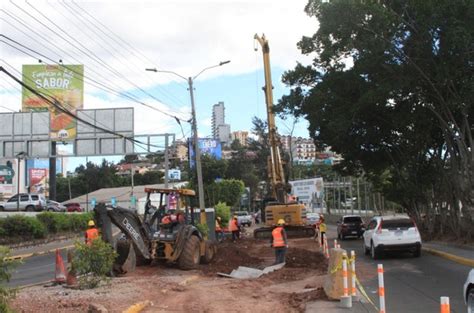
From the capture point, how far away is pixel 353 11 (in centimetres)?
2230

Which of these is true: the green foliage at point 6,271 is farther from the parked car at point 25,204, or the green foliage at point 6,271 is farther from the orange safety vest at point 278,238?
the parked car at point 25,204

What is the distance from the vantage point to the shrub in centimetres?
3244

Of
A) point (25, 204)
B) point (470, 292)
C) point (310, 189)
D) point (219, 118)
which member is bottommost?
point (470, 292)

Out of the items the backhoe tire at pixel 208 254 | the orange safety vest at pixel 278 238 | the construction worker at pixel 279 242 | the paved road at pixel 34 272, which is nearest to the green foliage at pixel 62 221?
the paved road at pixel 34 272

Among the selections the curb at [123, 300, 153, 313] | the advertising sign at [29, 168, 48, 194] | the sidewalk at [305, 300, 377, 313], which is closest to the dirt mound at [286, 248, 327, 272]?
the sidewalk at [305, 300, 377, 313]

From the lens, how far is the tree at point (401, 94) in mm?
21953

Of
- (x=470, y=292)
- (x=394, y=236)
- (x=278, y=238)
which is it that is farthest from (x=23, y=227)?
(x=470, y=292)

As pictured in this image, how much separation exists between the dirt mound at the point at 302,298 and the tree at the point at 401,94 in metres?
12.3

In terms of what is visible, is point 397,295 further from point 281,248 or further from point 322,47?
point 322,47

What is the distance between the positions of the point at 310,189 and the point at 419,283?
63.7 meters

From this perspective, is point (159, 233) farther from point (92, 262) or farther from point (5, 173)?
point (5, 173)

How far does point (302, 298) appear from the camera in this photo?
40.0ft

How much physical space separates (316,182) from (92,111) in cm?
3872

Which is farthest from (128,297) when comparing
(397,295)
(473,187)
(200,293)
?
(473,187)
